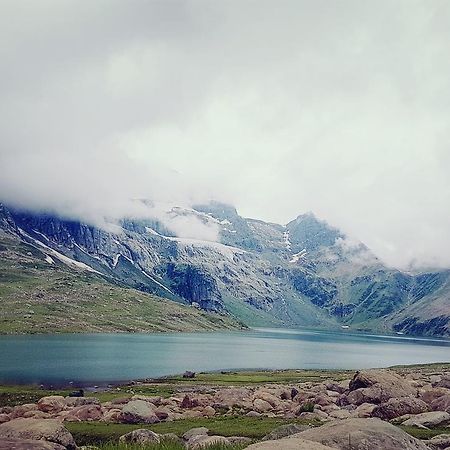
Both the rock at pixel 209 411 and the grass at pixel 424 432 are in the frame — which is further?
the rock at pixel 209 411

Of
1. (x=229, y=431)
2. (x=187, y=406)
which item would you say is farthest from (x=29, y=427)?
(x=187, y=406)

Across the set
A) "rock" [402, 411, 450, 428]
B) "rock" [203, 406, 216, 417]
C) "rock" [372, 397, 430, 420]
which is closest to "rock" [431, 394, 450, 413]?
A: "rock" [372, 397, 430, 420]

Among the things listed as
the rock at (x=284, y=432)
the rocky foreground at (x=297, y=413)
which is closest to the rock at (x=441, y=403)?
the rocky foreground at (x=297, y=413)

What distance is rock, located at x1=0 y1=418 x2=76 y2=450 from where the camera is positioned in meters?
33.7

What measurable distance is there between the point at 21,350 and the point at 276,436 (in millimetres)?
165771

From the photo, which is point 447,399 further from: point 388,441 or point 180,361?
point 180,361

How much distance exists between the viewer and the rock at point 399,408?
5355cm

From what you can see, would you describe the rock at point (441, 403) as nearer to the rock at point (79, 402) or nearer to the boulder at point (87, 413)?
the boulder at point (87, 413)

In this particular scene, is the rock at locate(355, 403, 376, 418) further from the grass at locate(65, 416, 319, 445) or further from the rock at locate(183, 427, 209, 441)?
the rock at locate(183, 427, 209, 441)

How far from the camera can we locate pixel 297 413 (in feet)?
196

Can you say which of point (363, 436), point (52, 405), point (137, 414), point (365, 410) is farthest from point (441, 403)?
point (52, 405)

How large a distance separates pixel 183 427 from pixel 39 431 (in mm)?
16704

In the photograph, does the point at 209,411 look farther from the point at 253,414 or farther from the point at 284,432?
the point at 284,432

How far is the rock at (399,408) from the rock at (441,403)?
88 centimetres
